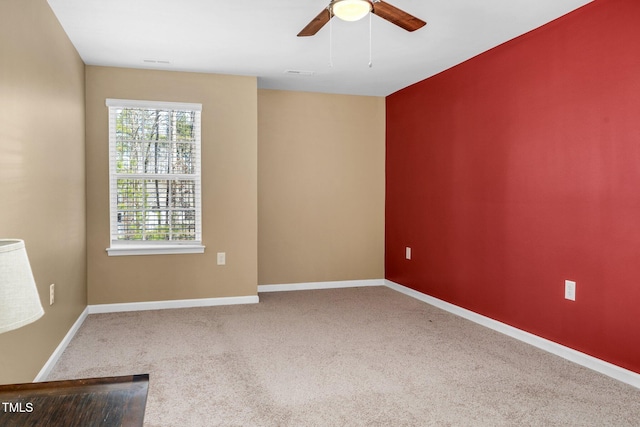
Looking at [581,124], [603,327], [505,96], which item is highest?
[505,96]

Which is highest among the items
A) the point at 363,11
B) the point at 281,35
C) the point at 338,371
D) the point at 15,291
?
the point at 281,35

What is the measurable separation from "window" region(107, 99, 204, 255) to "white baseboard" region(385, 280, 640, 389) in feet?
8.13

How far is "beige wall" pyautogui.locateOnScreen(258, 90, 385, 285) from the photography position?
511 centimetres

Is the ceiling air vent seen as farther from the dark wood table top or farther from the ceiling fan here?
the dark wood table top

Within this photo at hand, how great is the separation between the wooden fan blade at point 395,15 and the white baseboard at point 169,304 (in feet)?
10.1

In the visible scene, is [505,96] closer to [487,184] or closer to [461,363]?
[487,184]

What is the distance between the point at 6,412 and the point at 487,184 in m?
3.55

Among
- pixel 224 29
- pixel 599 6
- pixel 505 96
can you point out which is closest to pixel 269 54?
pixel 224 29

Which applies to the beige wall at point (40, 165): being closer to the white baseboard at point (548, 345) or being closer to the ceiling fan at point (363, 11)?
the ceiling fan at point (363, 11)

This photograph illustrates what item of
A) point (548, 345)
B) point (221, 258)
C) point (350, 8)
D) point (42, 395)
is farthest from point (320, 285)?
point (42, 395)

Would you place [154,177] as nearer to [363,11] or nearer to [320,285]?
[320,285]

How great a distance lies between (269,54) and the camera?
3832 mm

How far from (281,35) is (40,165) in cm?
187

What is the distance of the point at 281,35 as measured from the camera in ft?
11.1
